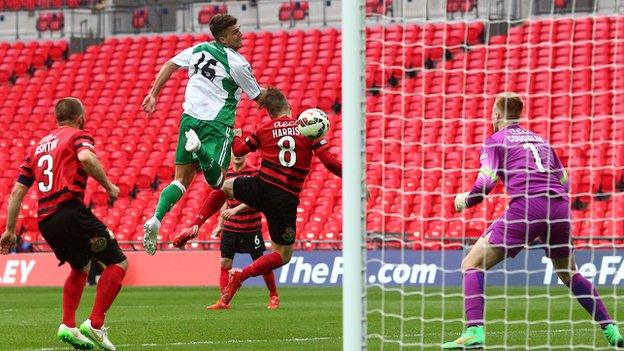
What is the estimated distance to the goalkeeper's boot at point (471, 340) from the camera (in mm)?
8234

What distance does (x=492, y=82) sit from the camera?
2431cm

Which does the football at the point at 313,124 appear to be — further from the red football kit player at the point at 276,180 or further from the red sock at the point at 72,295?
the red sock at the point at 72,295

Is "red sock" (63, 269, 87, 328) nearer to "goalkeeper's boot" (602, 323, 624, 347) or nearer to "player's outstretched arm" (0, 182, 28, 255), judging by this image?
"player's outstretched arm" (0, 182, 28, 255)

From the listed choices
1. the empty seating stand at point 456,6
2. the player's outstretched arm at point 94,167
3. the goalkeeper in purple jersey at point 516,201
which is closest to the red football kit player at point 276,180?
the player's outstretched arm at point 94,167

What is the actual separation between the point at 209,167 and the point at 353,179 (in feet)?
13.5

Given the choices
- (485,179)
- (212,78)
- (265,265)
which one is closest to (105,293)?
(212,78)

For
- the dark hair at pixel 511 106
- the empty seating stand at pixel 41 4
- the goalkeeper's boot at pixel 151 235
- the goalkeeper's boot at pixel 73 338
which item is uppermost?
the dark hair at pixel 511 106

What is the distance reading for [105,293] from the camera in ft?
29.7

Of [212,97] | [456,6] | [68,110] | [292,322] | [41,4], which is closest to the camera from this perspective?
[68,110]

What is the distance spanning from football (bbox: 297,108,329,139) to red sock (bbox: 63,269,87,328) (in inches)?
107

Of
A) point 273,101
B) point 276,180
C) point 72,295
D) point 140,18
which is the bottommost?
point 140,18

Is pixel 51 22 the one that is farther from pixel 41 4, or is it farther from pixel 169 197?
pixel 169 197

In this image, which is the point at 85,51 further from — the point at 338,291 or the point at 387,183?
the point at 338,291

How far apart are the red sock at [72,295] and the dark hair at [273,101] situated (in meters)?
2.77
